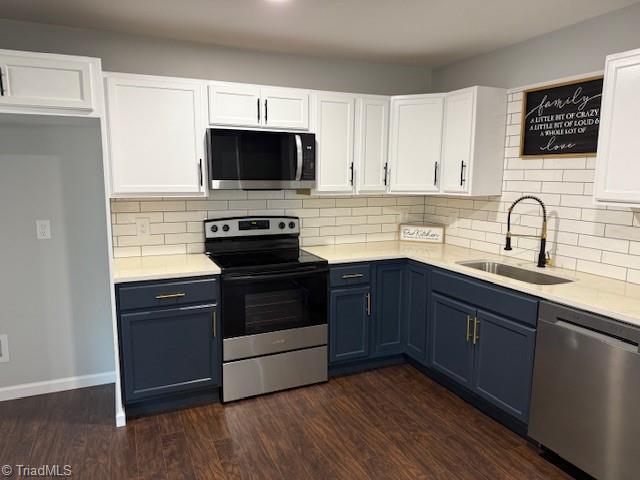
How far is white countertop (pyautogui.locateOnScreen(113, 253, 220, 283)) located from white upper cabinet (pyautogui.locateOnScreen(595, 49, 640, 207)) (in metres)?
2.21

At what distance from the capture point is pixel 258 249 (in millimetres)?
3406

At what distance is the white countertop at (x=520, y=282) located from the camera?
82.2 inches

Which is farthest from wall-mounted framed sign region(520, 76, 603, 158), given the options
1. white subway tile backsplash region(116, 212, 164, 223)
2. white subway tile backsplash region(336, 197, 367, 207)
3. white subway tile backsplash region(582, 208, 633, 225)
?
white subway tile backsplash region(116, 212, 164, 223)

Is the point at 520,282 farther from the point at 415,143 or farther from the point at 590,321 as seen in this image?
the point at 415,143

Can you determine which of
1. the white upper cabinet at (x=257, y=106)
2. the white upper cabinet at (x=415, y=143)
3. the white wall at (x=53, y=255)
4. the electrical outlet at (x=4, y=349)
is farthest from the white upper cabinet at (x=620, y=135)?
the electrical outlet at (x=4, y=349)

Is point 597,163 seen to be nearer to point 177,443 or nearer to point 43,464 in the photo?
point 177,443

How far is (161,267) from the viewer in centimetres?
280

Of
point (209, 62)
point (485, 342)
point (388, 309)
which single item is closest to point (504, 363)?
point (485, 342)

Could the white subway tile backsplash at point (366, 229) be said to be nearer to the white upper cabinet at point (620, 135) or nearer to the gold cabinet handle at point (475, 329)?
the gold cabinet handle at point (475, 329)

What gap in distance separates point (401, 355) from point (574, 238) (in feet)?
4.98

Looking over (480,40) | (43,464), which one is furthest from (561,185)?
(43,464)

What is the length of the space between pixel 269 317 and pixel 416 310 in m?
1.10

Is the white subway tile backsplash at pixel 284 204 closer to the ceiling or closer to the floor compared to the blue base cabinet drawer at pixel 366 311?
closer to the ceiling

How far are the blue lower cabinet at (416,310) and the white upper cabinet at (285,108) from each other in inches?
52.3
